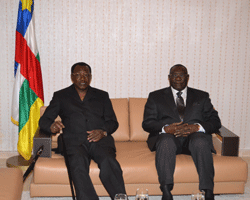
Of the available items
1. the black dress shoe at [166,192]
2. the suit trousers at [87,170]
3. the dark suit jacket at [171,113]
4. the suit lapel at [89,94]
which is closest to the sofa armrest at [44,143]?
the suit trousers at [87,170]

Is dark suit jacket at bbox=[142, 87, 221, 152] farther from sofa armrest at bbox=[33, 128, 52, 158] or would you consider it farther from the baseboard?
the baseboard

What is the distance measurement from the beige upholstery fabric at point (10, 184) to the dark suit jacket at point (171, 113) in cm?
137

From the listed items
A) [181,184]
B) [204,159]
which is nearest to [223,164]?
[204,159]

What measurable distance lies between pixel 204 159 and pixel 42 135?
5.05ft

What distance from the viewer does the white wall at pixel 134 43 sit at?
3910 millimetres

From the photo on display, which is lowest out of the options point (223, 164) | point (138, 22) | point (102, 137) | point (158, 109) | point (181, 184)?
point (181, 184)

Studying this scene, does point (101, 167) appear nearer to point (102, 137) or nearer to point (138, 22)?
point (102, 137)

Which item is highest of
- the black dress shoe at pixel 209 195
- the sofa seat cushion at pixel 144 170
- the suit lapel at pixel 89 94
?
the suit lapel at pixel 89 94

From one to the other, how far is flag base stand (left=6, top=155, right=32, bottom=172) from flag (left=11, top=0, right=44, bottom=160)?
76 mm

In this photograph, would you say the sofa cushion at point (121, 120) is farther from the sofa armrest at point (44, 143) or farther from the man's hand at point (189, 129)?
the sofa armrest at point (44, 143)

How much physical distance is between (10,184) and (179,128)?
166cm

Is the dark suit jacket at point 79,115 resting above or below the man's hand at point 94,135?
above

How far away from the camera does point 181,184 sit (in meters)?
2.88

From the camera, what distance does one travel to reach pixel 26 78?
3648 millimetres
